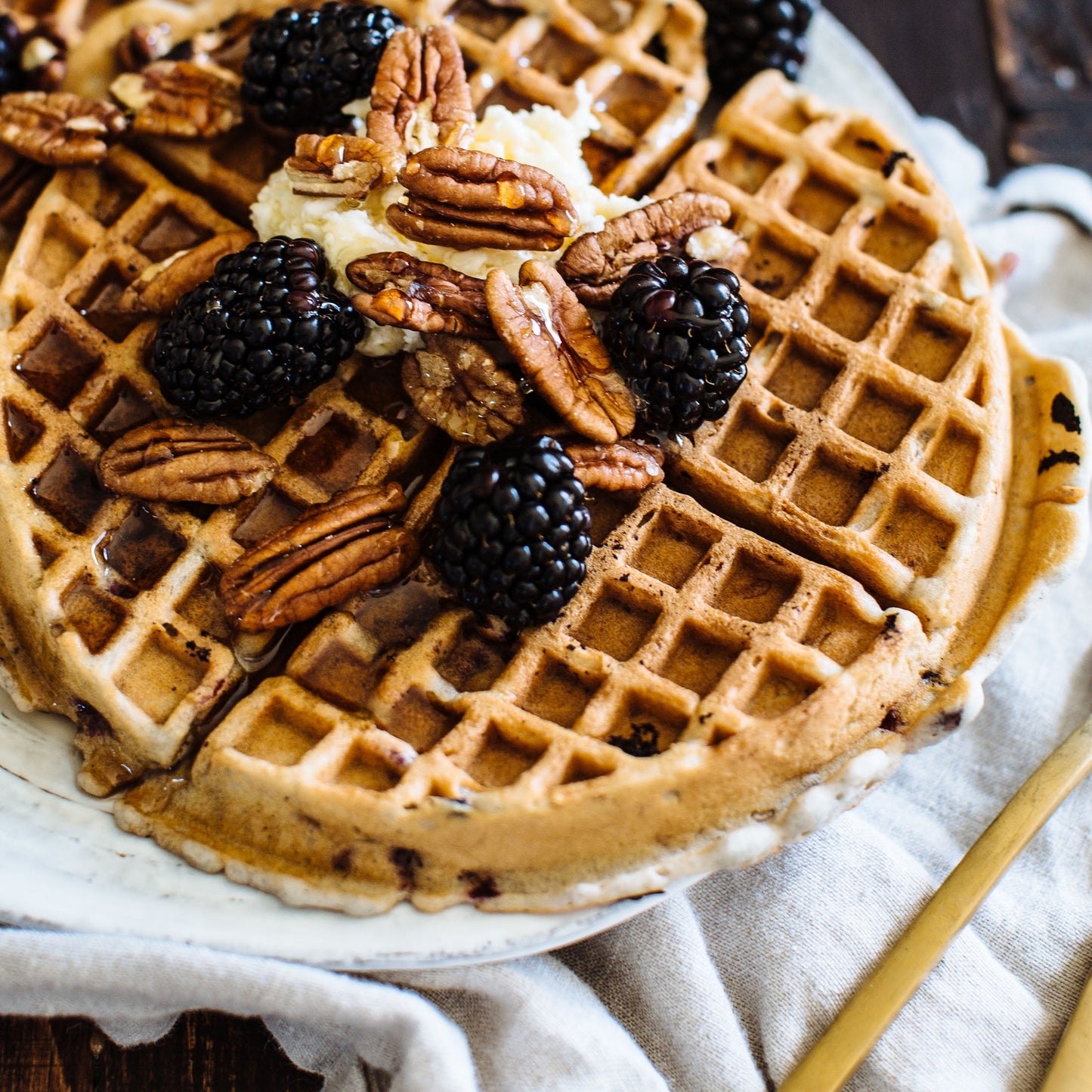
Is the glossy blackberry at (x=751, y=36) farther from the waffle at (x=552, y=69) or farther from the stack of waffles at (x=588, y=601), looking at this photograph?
the stack of waffles at (x=588, y=601)

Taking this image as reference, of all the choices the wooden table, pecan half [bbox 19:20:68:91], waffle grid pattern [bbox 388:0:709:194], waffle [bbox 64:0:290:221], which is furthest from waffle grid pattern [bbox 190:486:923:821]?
the wooden table

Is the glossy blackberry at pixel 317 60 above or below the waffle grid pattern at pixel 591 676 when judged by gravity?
above

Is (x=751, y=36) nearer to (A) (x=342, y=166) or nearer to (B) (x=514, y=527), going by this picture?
(A) (x=342, y=166)


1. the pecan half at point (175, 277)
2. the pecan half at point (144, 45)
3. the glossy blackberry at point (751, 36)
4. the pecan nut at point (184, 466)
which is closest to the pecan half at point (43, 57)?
the pecan half at point (144, 45)

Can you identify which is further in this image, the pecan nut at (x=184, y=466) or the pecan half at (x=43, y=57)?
the pecan half at (x=43, y=57)

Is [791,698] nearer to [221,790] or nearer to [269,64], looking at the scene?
[221,790]

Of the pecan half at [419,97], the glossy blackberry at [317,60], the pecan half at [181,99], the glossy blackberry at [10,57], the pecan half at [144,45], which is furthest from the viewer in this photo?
the glossy blackberry at [10,57]

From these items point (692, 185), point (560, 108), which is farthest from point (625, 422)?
point (560, 108)
